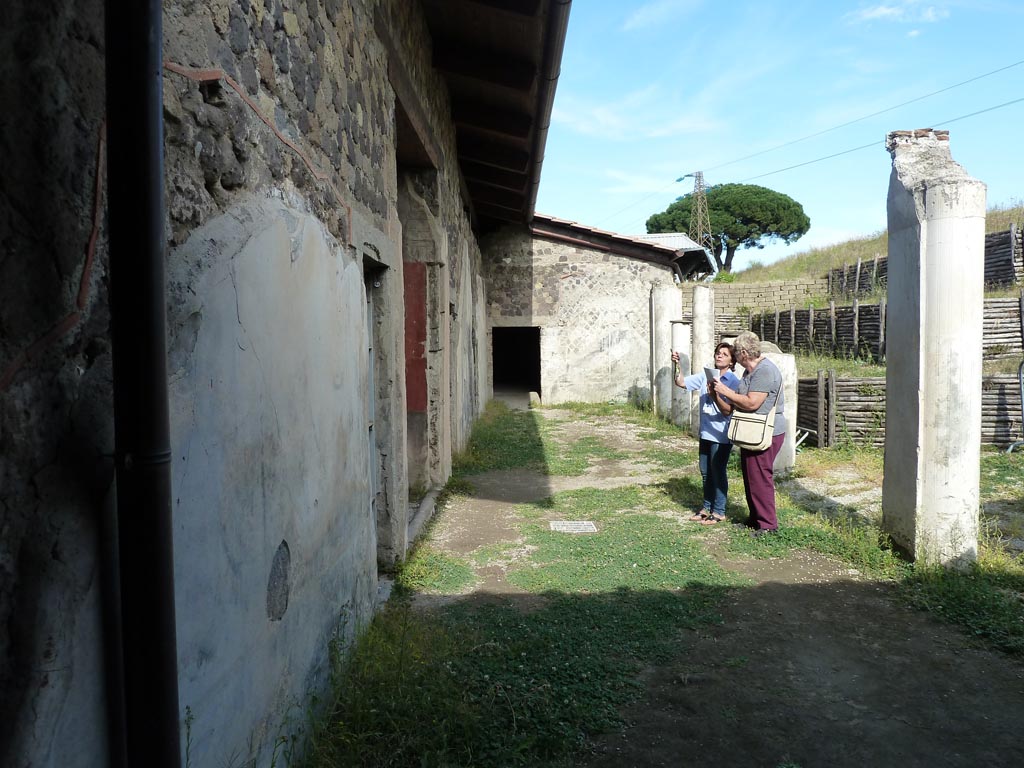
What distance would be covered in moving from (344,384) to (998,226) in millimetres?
22709

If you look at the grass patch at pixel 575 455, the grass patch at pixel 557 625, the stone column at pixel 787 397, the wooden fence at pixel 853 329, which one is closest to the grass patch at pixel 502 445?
the grass patch at pixel 575 455

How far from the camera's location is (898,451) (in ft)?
15.3

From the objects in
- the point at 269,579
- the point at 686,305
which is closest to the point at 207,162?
the point at 269,579

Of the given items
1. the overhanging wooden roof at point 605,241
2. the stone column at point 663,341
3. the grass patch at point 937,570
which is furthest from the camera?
the overhanging wooden roof at point 605,241

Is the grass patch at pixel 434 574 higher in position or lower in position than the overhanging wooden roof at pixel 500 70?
lower

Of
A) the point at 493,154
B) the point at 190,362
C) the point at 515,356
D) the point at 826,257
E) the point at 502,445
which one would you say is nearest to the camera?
the point at 190,362

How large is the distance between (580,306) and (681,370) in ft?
13.2

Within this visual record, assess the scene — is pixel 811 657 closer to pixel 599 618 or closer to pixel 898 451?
pixel 599 618

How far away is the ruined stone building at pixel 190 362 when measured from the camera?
1087 millimetres

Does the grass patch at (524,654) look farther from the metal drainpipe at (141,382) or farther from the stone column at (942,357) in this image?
the stone column at (942,357)

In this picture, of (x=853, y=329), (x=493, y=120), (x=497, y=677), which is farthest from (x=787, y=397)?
(x=853, y=329)

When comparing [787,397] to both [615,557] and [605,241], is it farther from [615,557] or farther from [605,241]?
[605,241]

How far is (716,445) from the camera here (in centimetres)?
577

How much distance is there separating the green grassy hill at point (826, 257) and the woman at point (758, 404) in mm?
18207
